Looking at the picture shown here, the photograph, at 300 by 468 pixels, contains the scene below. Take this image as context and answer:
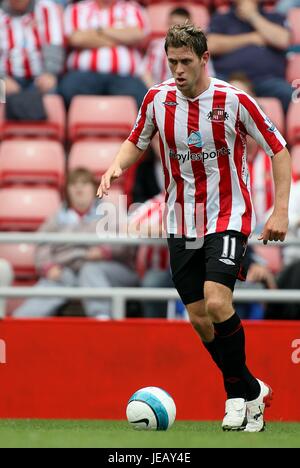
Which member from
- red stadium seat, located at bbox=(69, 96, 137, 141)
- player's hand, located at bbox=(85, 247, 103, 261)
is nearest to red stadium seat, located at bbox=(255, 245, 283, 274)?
player's hand, located at bbox=(85, 247, 103, 261)

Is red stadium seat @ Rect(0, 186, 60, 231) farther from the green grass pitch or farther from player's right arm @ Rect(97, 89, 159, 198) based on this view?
player's right arm @ Rect(97, 89, 159, 198)

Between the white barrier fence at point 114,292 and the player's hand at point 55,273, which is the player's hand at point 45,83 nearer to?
the player's hand at point 55,273

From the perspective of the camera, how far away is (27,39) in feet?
32.9

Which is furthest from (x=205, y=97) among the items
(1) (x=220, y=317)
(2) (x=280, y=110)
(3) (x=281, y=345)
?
(2) (x=280, y=110)

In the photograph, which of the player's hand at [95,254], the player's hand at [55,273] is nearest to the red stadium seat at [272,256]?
the player's hand at [95,254]

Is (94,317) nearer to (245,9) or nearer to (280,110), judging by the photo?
(280,110)

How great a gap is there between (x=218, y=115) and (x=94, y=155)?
3888 millimetres

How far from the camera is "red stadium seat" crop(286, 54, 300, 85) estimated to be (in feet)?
33.8

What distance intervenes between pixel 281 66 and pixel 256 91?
0.39 metres

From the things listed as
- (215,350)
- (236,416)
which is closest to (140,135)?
(215,350)

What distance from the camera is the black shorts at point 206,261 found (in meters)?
5.68

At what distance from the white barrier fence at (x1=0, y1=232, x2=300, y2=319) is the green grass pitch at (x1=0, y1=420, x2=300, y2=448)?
84 centimetres

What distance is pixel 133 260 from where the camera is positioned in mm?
8070
